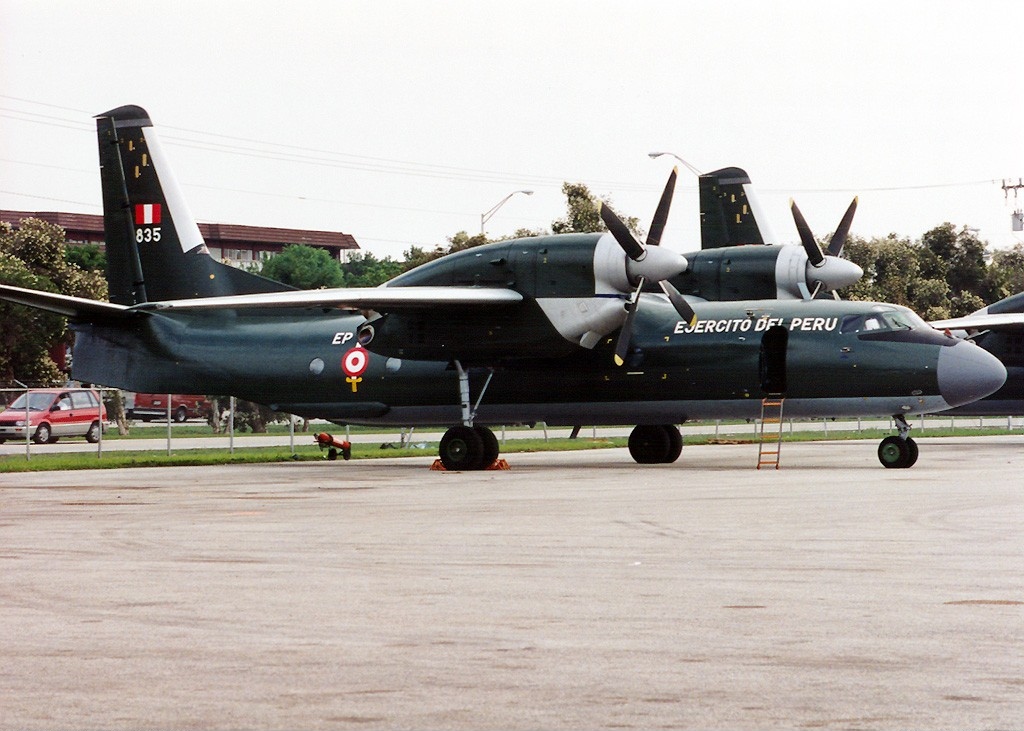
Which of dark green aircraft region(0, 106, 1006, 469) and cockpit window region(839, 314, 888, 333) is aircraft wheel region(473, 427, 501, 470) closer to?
dark green aircraft region(0, 106, 1006, 469)

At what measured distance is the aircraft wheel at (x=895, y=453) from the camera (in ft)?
93.8

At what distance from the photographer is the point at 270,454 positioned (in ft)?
128

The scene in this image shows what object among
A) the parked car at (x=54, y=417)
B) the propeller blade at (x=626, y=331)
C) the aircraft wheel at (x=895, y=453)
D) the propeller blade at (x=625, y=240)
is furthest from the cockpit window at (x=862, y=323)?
the parked car at (x=54, y=417)

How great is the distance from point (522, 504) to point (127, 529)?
571 cm

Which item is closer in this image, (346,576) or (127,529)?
(346,576)

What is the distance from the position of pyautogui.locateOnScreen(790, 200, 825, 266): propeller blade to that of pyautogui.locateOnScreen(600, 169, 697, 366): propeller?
5430mm

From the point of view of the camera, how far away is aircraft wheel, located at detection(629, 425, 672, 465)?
1313 inches

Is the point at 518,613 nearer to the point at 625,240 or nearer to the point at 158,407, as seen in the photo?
the point at 625,240

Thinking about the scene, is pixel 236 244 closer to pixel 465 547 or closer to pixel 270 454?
pixel 270 454

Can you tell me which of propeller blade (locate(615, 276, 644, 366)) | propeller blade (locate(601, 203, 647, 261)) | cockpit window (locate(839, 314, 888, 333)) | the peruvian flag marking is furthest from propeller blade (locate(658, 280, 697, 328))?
the peruvian flag marking

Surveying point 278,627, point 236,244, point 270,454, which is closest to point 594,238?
point 270,454

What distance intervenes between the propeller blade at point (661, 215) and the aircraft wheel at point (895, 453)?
627cm

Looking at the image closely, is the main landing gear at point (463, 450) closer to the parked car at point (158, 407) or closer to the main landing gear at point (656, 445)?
the main landing gear at point (656, 445)

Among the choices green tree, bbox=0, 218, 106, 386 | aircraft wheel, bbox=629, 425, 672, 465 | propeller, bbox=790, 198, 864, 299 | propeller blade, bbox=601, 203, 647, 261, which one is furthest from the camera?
green tree, bbox=0, 218, 106, 386
